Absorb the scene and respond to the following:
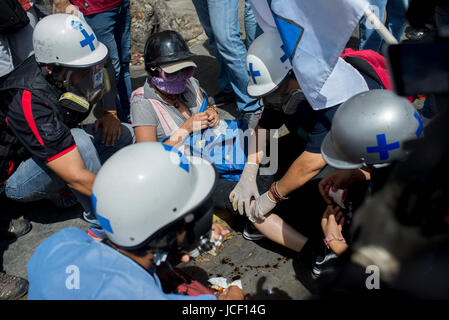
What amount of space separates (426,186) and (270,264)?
183 cm

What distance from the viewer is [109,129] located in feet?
10.5

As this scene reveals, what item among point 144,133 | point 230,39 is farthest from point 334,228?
point 230,39

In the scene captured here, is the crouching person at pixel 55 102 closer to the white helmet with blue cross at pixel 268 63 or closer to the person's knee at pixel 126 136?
the person's knee at pixel 126 136

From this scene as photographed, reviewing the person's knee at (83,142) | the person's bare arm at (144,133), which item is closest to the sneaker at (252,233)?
the person's bare arm at (144,133)

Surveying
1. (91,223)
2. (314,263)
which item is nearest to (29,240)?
(91,223)

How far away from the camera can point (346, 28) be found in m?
2.02

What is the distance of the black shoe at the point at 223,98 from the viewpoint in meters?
4.42

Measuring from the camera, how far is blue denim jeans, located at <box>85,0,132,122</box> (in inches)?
137

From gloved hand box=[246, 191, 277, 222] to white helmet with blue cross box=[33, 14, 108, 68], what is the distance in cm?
150

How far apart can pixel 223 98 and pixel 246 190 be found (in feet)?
6.23

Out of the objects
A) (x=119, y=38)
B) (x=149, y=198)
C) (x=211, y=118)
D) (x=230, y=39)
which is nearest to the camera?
(x=149, y=198)

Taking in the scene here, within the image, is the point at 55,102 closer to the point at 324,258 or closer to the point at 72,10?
the point at 72,10

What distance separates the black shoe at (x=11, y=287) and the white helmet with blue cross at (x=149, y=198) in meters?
1.45

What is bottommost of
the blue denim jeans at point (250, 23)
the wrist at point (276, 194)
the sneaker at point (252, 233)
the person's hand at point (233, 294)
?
the sneaker at point (252, 233)
